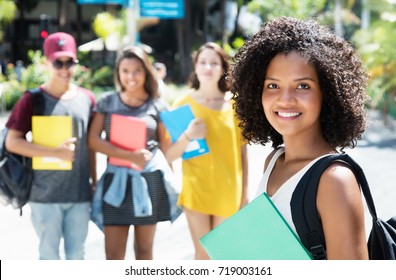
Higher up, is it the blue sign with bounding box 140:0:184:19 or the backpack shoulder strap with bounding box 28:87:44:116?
the blue sign with bounding box 140:0:184:19

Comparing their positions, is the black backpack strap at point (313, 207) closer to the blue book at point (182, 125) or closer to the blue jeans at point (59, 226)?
the blue book at point (182, 125)

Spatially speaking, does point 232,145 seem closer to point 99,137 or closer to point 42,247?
point 99,137

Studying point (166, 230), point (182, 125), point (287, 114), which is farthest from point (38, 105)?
point (166, 230)

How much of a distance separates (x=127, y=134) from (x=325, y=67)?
2.20 meters

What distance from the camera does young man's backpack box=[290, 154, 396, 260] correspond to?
1695 millimetres

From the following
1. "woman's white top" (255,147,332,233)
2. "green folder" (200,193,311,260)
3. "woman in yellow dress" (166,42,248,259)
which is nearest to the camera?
"green folder" (200,193,311,260)

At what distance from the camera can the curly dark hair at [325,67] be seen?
6.18ft

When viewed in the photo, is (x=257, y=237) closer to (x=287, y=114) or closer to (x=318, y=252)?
(x=318, y=252)

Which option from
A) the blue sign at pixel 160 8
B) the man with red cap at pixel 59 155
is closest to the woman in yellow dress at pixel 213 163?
the man with red cap at pixel 59 155

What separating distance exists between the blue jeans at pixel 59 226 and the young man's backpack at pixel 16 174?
95mm

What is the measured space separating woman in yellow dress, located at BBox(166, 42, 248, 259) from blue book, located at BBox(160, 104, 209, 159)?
67mm

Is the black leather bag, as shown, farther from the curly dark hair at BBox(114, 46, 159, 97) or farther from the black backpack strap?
the black backpack strap

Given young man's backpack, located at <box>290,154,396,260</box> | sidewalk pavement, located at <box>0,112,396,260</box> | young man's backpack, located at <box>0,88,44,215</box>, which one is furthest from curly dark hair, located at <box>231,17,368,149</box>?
young man's backpack, located at <box>0,88,44,215</box>

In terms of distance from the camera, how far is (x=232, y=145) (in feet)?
13.3
